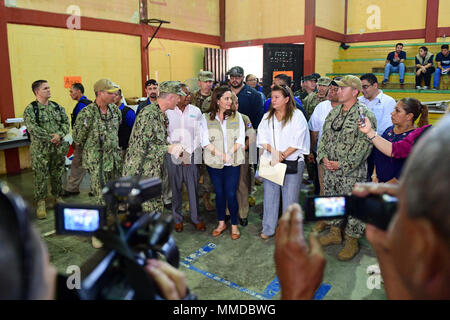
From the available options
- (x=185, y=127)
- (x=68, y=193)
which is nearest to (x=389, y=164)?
(x=185, y=127)

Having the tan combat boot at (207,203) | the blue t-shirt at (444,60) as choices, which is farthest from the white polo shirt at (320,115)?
the blue t-shirt at (444,60)

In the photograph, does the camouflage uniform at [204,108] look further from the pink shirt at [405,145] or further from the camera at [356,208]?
the camera at [356,208]

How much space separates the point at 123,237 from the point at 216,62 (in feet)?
33.2

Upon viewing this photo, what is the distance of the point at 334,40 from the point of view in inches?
→ 453

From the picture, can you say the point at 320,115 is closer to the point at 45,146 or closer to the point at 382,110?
the point at 382,110

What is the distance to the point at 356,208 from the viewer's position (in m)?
0.94

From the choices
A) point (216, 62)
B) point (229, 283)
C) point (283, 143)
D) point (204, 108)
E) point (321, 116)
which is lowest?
point (229, 283)

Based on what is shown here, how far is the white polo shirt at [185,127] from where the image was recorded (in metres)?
4.04

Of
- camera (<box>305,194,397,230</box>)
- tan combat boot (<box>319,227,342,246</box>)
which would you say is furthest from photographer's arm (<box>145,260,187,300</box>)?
tan combat boot (<box>319,227,342,246</box>)

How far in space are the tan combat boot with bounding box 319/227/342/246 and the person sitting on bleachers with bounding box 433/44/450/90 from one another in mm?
8147

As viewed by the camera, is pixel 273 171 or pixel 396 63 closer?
pixel 273 171

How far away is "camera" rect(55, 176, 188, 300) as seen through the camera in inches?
31.3
